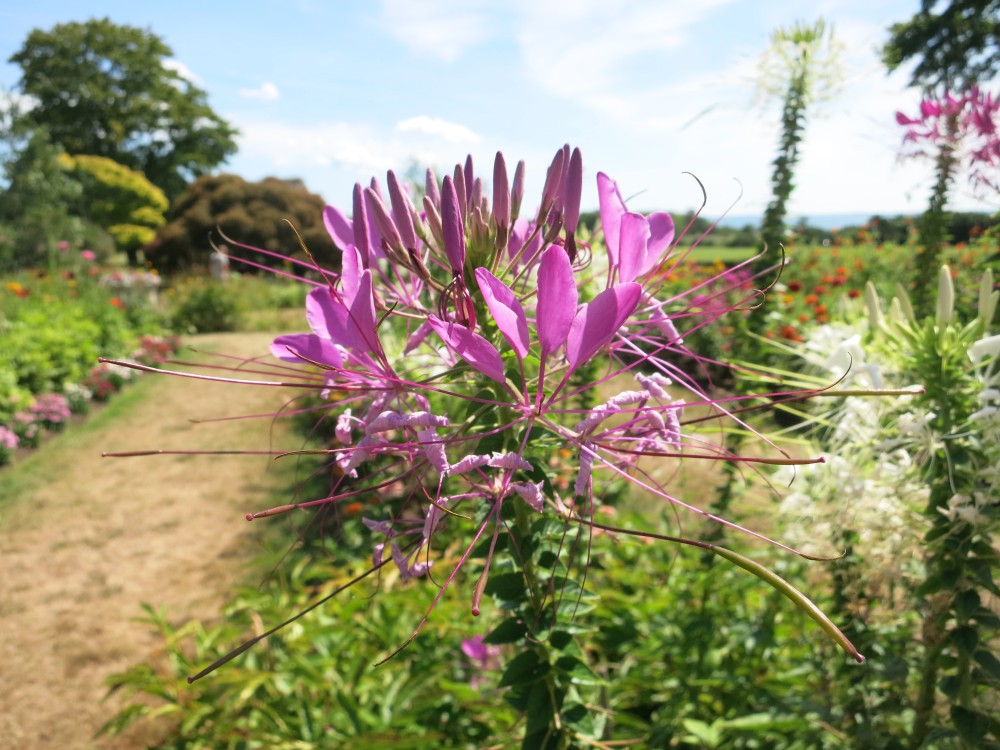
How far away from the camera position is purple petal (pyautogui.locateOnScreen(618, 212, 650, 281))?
88 centimetres

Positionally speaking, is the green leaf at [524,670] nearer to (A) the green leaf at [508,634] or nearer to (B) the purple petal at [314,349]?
(A) the green leaf at [508,634]

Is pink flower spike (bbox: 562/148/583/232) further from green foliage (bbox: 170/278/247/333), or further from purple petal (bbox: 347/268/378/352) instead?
green foliage (bbox: 170/278/247/333)

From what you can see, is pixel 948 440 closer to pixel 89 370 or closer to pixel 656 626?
pixel 656 626

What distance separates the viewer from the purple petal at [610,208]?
941 mm

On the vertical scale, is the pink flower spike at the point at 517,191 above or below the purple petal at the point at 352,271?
above

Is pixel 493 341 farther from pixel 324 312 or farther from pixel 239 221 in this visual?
pixel 239 221

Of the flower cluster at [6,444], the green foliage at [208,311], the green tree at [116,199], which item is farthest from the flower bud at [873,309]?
the green tree at [116,199]

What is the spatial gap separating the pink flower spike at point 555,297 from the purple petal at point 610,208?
19 centimetres

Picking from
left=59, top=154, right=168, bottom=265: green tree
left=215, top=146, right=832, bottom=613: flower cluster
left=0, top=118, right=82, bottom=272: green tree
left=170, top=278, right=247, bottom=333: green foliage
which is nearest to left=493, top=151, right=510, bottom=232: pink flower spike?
left=215, top=146, right=832, bottom=613: flower cluster

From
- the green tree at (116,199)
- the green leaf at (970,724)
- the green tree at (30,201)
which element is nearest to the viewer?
the green leaf at (970,724)

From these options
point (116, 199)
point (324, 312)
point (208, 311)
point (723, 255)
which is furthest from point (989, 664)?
point (116, 199)

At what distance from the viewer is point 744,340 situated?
2.95 m

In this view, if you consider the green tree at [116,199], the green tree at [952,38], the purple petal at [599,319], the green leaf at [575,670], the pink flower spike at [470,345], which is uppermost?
the green tree at [952,38]

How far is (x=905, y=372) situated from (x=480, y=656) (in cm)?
155
